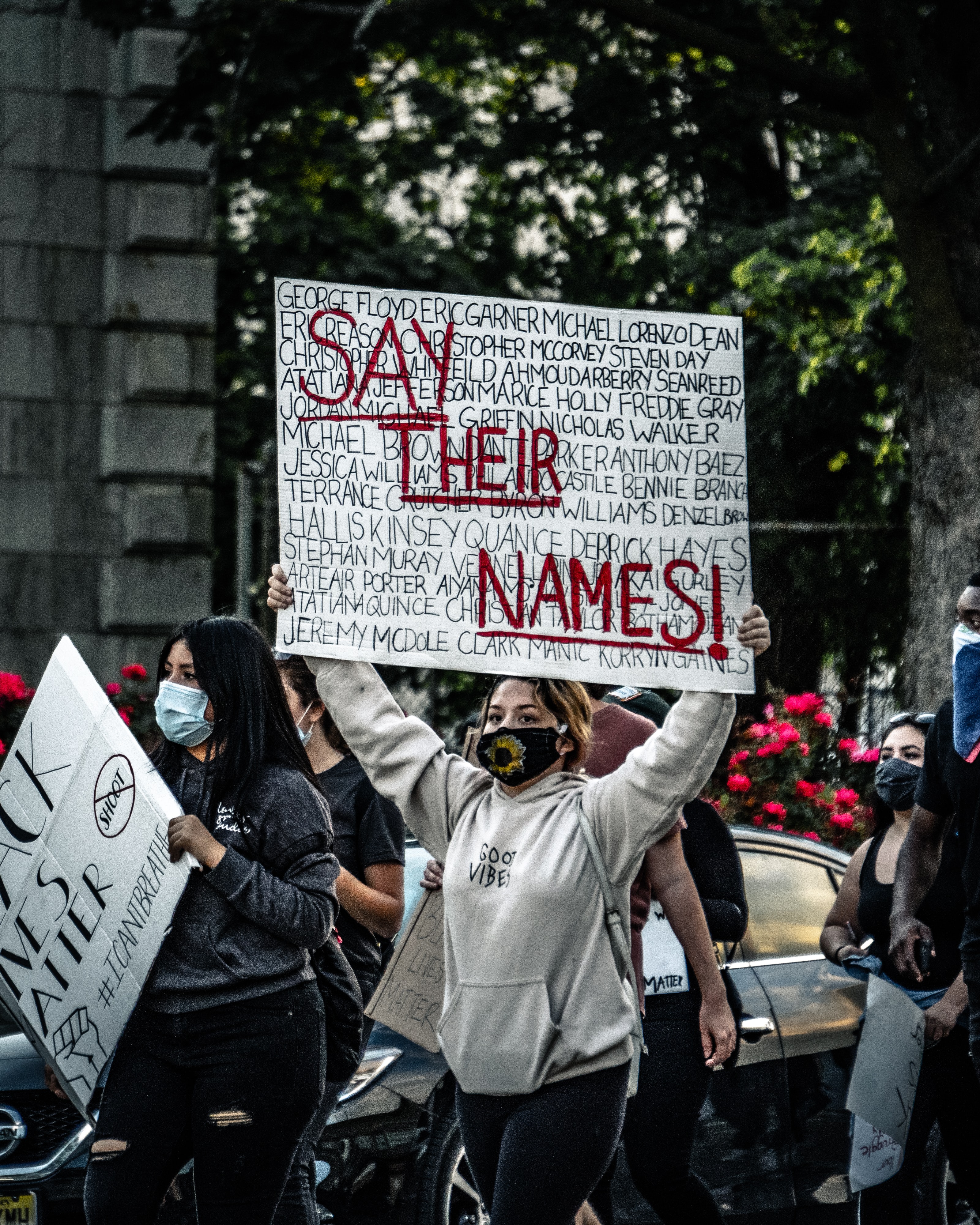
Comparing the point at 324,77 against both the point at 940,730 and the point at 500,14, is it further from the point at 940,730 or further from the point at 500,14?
the point at 940,730

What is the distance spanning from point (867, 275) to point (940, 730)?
341 inches

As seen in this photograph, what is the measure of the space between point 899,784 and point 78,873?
263 cm

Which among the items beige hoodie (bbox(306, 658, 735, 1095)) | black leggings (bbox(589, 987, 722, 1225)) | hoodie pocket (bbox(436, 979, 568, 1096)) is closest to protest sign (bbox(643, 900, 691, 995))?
black leggings (bbox(589, 987, 722, 1225))

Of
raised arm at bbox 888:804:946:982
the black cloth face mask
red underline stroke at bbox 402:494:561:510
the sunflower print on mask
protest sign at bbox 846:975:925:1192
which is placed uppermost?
red underline stroke at bbox 402:494:561:510

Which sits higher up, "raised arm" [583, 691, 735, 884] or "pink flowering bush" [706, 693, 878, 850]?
"raised arm" [583, 691, 735, 884]

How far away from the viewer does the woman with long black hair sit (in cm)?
376

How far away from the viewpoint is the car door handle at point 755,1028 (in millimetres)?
5738

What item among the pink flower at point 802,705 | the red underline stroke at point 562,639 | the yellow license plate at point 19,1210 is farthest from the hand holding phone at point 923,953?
the pink flower at point 802,705

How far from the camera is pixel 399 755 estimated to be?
4027 mm

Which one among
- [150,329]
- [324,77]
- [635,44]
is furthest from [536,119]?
[150,329]

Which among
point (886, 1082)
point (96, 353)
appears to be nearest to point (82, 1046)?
point (886, 1082)

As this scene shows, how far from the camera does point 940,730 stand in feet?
15.5

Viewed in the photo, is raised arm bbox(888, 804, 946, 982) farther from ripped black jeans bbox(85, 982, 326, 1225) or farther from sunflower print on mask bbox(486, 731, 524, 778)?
ripped black jeans bbox(85, 982, 326, 1225)

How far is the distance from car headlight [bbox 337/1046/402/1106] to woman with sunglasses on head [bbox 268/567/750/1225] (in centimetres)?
138
